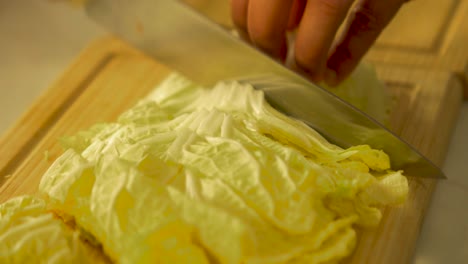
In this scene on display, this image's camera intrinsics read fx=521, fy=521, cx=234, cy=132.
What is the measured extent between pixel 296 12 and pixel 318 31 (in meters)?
0.33

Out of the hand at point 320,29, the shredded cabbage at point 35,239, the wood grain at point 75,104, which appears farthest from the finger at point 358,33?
the shredded cabbage at point 35,239

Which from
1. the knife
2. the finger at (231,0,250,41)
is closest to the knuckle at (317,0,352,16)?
the knife

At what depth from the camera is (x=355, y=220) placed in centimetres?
150

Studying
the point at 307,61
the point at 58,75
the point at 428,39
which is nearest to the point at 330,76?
the point at 307,61

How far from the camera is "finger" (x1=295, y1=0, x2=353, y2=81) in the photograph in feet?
5.74

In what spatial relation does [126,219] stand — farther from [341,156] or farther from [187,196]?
[341,156]

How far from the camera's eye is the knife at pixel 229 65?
1.69 metres

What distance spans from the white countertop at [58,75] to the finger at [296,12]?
2.54 ft

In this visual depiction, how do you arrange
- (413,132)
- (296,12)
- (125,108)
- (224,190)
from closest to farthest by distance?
(224,190) < (413,132) < (296,12) < (125,108)

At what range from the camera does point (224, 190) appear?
4.64 feet

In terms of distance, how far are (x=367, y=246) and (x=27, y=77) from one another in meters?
2.03

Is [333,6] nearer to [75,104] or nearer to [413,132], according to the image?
[413,132]

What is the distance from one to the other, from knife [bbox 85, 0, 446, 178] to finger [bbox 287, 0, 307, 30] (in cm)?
33

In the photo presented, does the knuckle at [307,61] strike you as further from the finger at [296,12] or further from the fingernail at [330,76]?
the finger at [296,12]
